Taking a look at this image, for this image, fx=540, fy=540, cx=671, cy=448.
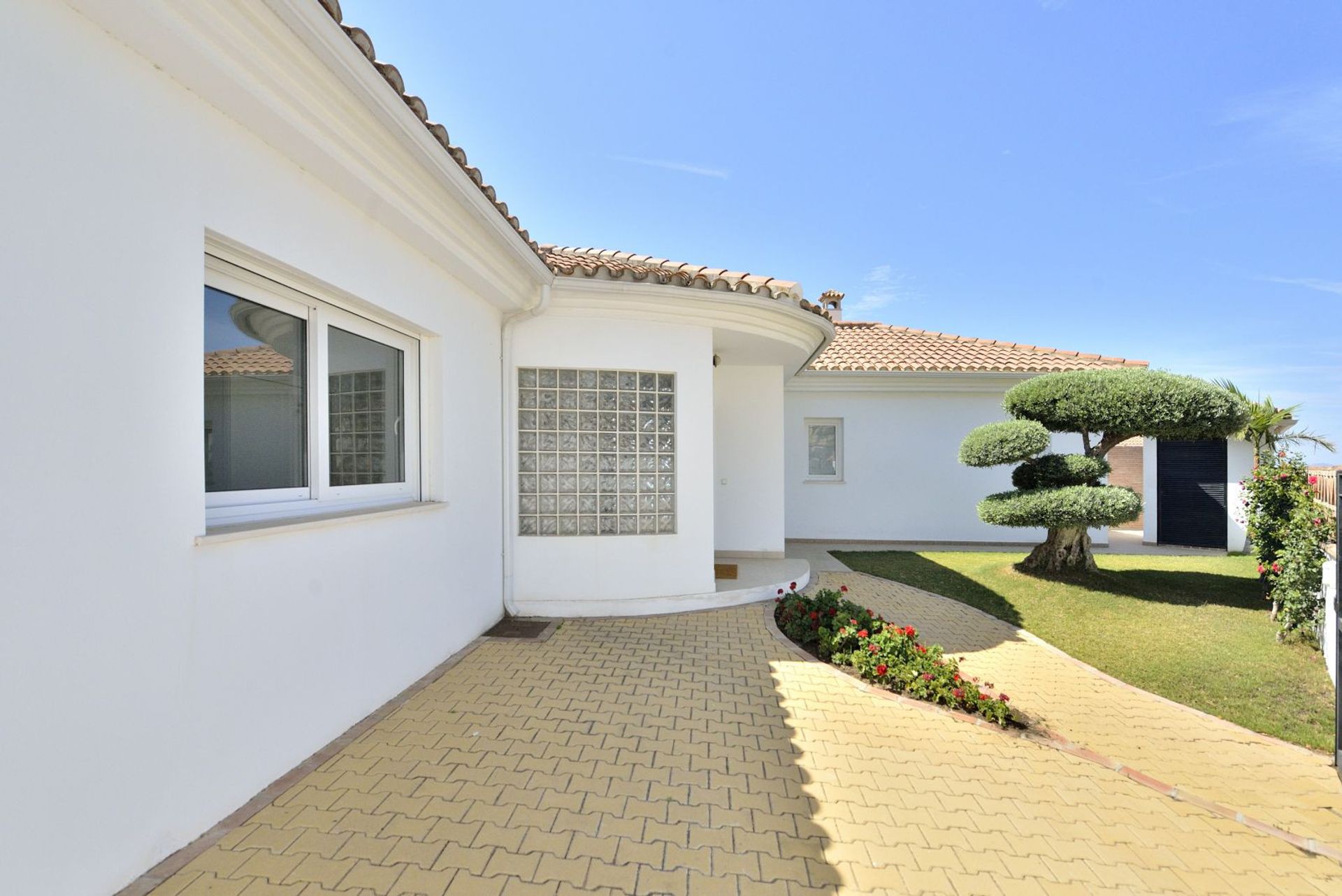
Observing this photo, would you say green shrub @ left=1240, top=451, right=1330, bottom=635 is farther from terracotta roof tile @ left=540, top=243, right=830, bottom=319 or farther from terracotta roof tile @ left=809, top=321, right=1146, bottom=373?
terracotta roof tile @ left=540, top=243, right=830, bottom=319

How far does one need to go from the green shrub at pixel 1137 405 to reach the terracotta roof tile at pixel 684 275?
4365mm

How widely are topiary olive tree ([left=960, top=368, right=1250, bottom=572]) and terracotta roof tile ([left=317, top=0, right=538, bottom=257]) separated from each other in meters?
8.28

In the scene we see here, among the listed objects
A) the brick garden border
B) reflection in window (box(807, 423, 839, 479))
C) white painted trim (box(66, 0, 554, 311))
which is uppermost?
white painted trim (box(66, 0, 554, 311))

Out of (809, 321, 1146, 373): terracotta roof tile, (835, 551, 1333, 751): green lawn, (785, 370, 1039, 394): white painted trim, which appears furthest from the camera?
(809, 321, 1146, 373): terracotta roof tile

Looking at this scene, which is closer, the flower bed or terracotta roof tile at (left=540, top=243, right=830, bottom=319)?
the flower bed

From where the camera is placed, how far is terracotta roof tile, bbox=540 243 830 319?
600 centimetres

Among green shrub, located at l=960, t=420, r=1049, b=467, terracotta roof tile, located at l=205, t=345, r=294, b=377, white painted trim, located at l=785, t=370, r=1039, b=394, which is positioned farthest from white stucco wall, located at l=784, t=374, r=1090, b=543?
terracotta roof tile, located at l=205, t=345, r=294, b=377

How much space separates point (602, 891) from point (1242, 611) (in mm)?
9678

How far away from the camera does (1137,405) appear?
26.4 feet

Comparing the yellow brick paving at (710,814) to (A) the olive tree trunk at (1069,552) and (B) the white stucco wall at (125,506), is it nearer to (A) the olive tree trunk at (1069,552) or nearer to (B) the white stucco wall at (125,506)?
(B) the white stucco wall at (125,506)

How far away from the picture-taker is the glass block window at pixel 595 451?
646 cm

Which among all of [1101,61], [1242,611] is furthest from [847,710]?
[1101,61]

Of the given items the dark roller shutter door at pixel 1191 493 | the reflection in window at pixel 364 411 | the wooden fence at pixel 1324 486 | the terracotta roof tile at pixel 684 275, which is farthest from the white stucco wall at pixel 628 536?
the dark roller shutter door at pixel 1191 493

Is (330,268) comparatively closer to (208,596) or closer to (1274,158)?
(208,596)
